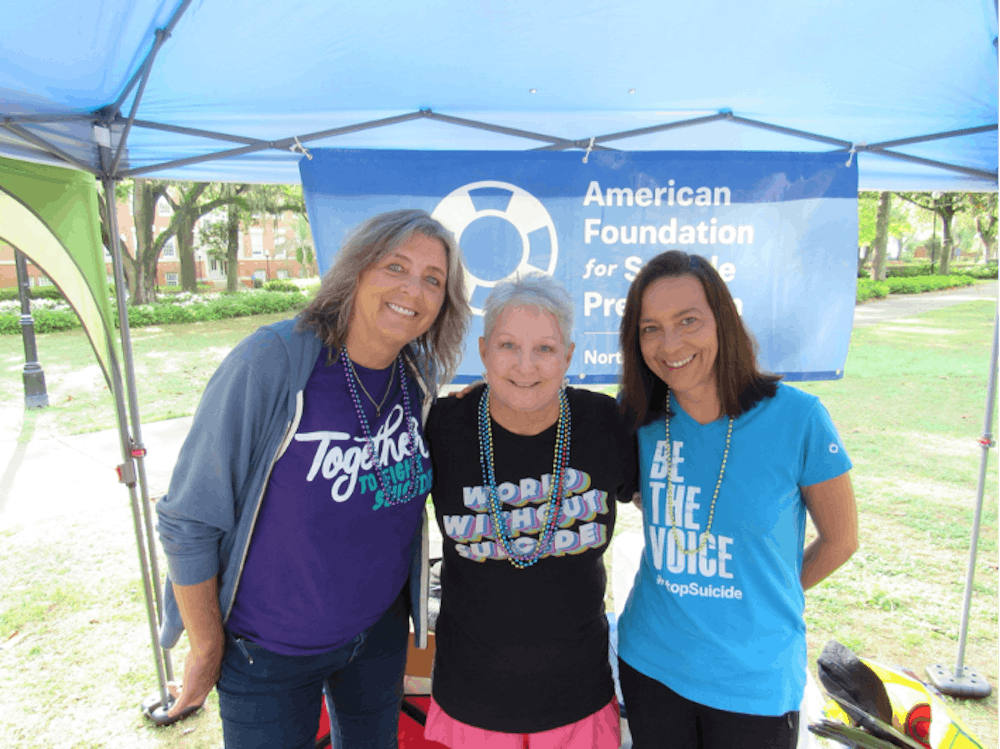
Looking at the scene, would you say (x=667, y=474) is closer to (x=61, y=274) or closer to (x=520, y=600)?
(x=520, y=600)

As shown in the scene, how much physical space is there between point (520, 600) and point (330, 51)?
1.97 m

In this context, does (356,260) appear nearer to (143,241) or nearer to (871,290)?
(143,241)

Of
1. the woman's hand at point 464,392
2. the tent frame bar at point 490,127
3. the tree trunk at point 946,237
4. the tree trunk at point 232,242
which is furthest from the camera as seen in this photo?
the tree trunk at point 946,237

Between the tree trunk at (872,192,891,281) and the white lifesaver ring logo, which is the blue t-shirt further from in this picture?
the tree trunk at (872,192,891,281)

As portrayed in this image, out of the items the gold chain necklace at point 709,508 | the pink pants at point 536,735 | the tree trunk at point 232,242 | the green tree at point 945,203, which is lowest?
the pink pants at point 536,735

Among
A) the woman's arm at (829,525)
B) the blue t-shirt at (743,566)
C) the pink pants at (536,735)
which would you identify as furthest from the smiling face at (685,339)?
the pink pants at (536,735)

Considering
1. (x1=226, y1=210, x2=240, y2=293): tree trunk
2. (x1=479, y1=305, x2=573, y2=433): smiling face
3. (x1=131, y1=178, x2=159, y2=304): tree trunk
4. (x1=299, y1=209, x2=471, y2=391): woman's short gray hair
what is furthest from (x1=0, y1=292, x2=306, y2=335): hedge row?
(x1=479, y1=305, x2=573, y2=433): smiling face

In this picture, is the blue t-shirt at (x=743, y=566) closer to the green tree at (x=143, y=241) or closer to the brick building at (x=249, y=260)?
the green tree at (x=143, y=241)

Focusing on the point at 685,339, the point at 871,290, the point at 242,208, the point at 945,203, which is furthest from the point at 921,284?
the point at 685,339

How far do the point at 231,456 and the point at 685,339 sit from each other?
3.97 feet

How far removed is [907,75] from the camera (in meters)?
2.34

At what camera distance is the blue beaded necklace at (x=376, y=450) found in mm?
1581

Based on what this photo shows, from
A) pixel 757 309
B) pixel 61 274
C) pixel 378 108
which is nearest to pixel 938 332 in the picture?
pixel 757 309

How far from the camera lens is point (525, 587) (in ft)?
5.21
